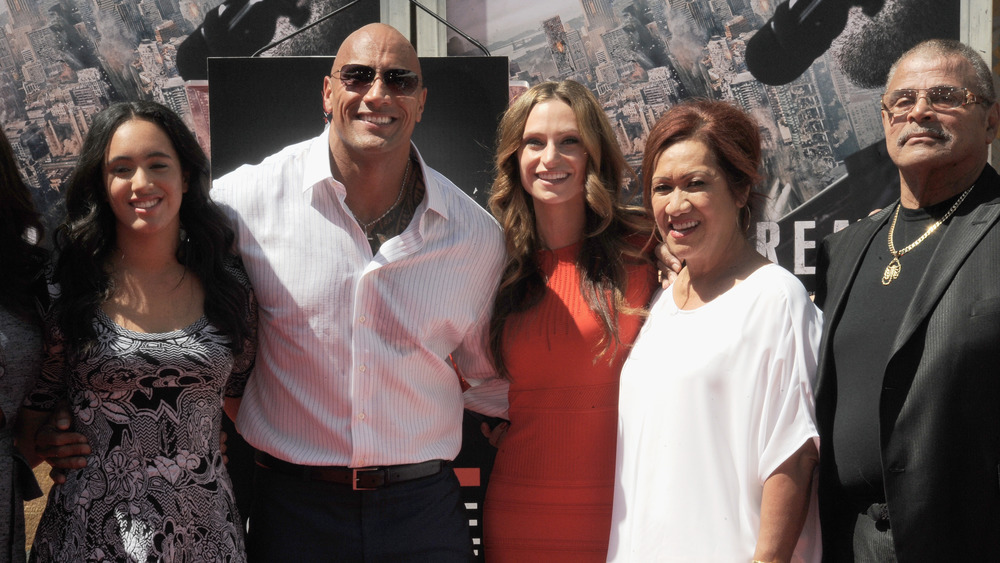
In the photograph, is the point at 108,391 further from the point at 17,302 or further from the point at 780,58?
the point at 780,58

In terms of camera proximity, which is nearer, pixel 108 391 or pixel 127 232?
pixel 108 391

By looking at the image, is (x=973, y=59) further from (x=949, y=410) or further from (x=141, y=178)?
(x=141, y=178)

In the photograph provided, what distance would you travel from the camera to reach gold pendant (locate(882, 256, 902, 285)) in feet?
6.89

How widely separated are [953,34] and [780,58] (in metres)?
0.70

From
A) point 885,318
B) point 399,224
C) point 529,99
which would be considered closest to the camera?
point 885,318

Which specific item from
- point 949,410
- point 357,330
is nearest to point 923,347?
point 949,410

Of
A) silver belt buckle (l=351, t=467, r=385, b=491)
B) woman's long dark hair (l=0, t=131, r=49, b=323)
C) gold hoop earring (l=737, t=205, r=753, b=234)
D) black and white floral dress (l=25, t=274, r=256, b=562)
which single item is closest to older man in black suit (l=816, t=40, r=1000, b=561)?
gold hoop earring (l=737, t=205, r=753, b=234)

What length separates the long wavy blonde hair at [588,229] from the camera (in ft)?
8.46

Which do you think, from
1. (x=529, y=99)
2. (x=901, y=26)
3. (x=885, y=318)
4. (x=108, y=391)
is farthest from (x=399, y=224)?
(x=901, y=26)

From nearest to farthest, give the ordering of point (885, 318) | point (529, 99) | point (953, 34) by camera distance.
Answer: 1. point (885, 318)
2. point (529, 99)
3. point (953, 34)

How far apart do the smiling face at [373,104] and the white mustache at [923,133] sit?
4.34 feet

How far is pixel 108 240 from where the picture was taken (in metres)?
2.25

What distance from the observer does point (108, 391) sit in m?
2.07

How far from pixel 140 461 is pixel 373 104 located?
1.13m
